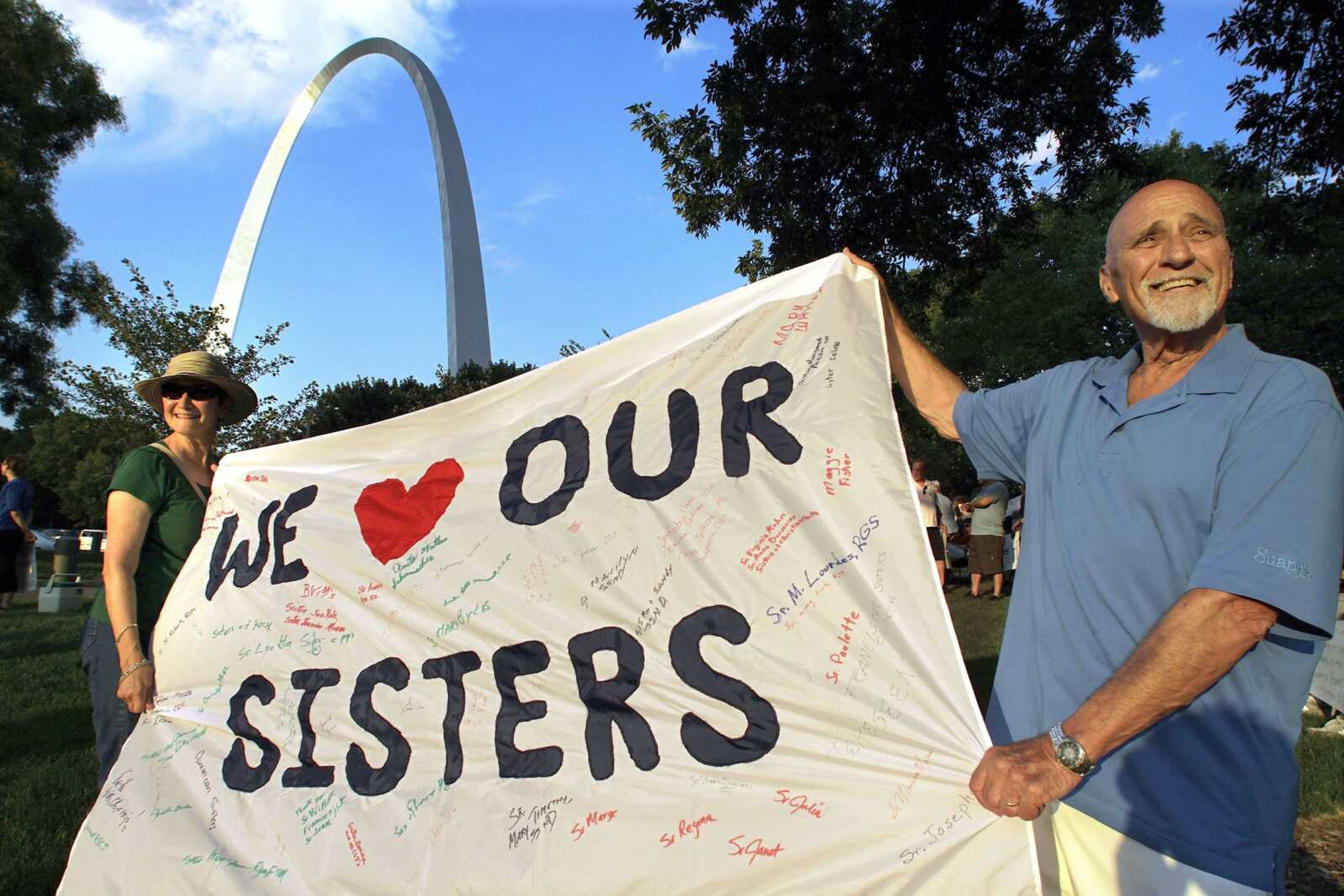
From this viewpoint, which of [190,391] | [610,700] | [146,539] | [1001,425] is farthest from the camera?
[190,391]

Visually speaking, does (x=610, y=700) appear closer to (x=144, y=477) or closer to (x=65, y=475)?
(x=144, y=477)

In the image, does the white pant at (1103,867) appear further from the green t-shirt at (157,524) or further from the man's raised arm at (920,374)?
the green t-shirt at (157,524)

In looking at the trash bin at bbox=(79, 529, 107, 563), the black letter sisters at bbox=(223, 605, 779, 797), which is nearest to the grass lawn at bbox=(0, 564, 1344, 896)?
the black letter sisters at bbox=(223, 605, 779, 797)

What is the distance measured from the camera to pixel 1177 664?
1.57 meters

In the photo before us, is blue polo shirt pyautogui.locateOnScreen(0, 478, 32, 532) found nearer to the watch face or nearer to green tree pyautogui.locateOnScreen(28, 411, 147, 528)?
the watch face

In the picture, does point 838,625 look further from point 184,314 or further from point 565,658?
point 184,314

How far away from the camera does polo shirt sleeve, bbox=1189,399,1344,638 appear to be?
1.53 metres

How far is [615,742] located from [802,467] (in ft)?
2.69

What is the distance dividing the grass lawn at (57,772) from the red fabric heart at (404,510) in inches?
68.5

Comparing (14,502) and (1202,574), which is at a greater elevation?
(14,502)

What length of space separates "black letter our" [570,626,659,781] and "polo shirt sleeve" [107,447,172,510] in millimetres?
1540

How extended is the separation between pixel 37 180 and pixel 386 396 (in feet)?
32.8

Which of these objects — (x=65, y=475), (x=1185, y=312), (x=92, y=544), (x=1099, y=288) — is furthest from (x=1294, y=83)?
(x=65, y=475)

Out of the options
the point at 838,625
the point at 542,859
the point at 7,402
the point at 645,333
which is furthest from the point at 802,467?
the point at 7,402
